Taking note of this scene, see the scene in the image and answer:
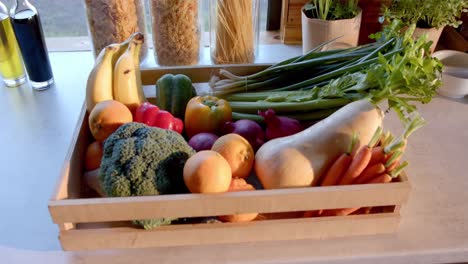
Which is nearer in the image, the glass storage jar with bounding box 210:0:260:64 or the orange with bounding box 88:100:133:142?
the orange with bounding box 88:100:133:142

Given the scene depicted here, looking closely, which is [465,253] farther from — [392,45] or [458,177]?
[392,45]

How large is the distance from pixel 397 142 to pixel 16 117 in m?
0.73

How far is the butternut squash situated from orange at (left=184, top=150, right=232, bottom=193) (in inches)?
2.9

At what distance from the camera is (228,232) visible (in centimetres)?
60

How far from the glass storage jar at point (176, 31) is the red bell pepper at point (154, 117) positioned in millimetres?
261

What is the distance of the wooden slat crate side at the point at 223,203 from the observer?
560mm

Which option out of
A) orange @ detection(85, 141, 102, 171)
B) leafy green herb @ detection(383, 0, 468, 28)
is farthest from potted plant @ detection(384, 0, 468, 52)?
orange @ detection(85, 141, 102, 171)

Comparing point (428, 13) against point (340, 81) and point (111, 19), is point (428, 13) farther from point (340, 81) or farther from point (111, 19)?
point (111, 19)

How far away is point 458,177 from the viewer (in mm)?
733

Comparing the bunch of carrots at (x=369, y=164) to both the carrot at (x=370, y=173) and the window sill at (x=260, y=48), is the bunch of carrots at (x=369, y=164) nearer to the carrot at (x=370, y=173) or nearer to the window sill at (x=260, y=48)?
the carrot at (x=370, y=173)

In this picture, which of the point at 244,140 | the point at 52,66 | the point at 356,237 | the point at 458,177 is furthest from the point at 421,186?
the point at 52,66

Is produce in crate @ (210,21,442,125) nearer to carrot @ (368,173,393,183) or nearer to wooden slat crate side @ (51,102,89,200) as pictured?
carrot @ (368,173,393,183)

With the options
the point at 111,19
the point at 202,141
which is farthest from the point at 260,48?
the point at 202,141

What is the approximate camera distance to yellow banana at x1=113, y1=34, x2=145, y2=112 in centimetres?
77
